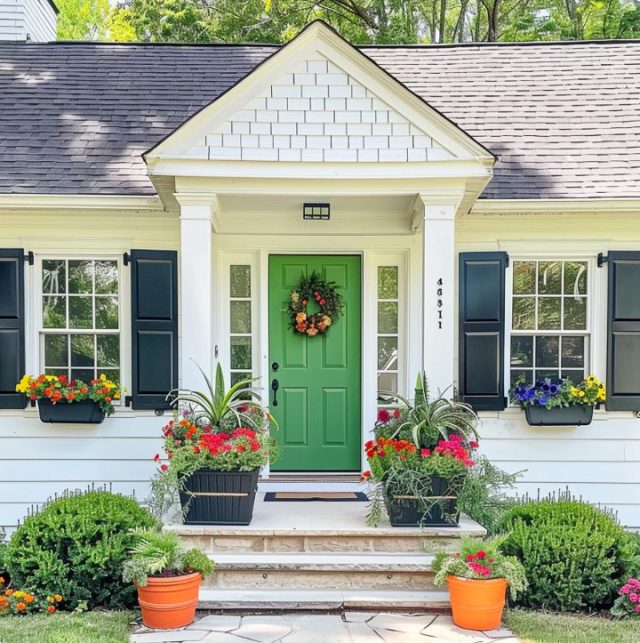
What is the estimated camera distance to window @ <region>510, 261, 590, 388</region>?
5.33 meters

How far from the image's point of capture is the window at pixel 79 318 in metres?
5.29

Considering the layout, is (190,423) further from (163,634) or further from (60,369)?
(60,369)

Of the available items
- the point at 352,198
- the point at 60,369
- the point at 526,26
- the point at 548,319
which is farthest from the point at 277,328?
the point at 526,26

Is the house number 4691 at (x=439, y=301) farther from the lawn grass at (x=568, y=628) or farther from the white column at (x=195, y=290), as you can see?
the lawn grass at (x=568, y=628)

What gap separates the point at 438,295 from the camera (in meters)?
4.40

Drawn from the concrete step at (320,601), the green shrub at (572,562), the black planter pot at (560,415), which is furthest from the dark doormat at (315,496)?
the black planter pot at (560,415)

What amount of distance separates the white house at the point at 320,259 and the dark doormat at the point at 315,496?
29 centimetres

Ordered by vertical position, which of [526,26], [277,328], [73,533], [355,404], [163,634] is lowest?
[163,634]

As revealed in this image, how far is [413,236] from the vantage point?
5461 mm

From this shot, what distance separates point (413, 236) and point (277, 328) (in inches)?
55.5

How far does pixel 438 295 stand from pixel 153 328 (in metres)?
2.26

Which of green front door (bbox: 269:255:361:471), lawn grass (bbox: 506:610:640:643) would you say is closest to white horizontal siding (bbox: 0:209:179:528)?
green front door (bbox: 269:255:361:471)

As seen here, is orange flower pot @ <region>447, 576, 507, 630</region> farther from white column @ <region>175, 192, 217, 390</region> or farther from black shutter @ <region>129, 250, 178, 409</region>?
black shutter @ <region>129, 250, 178, 409</region>

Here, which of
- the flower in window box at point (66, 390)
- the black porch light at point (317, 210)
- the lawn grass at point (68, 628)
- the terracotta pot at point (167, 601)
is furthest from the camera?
the black porch light at point (317, 210)
